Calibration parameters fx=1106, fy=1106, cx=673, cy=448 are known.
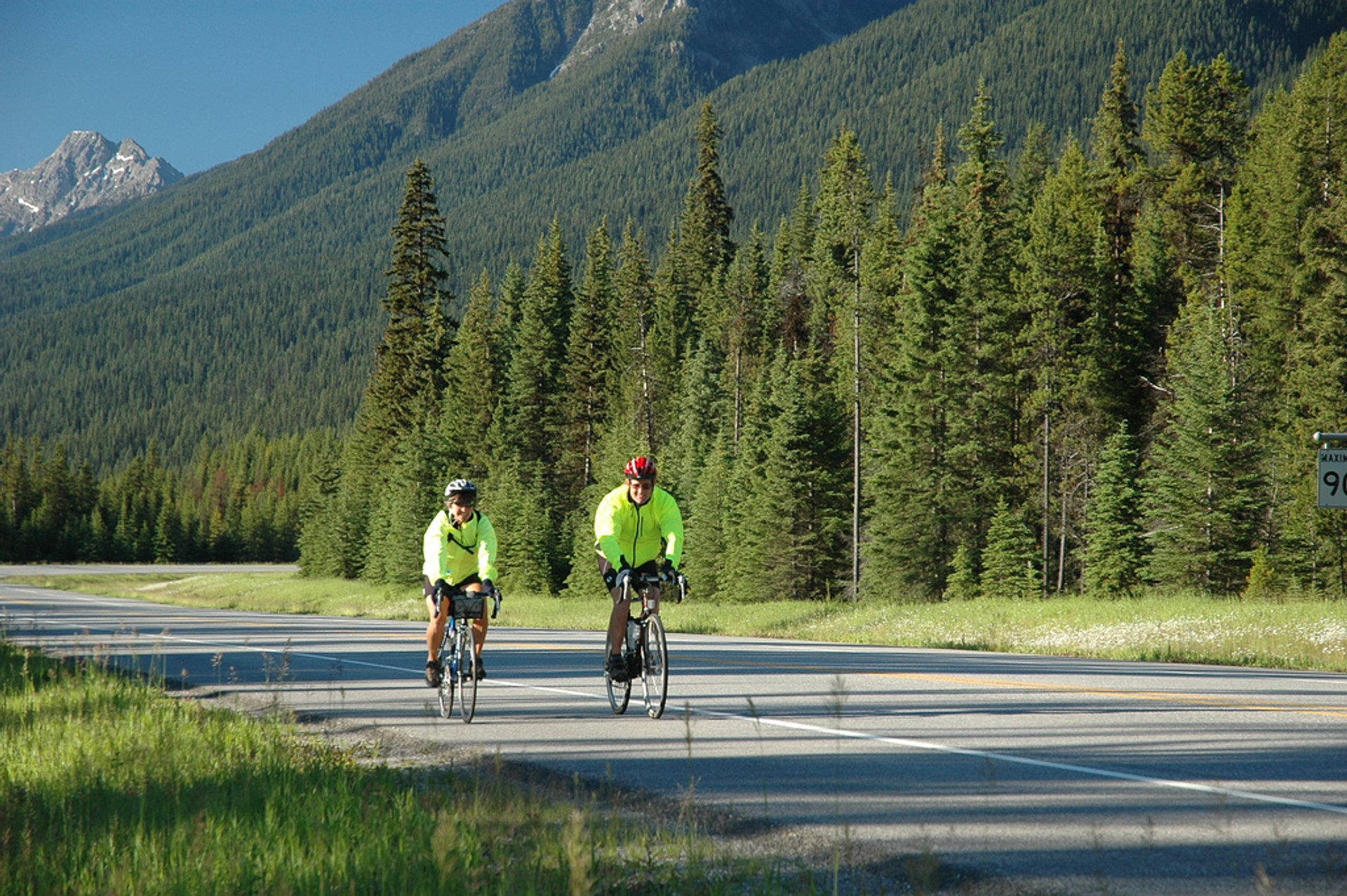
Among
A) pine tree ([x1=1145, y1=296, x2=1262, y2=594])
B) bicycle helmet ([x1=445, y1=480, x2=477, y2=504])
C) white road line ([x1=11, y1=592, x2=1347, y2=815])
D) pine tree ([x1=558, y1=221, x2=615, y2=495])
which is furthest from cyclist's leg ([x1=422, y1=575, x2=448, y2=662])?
pine tree ([x1=558, y1=221, x2=615, y2=495])

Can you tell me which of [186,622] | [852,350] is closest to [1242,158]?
[852,350]

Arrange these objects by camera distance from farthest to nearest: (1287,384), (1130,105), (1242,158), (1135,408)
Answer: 1. (1130,105)
2. (1242,158)
3. (1135,408)
4. (1287,384)

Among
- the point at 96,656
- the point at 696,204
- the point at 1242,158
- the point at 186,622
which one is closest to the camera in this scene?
the point at 96,656

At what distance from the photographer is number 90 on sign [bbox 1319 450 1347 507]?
14242mm

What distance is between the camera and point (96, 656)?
600 inches

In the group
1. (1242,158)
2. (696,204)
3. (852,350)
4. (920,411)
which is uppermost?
(696,204)

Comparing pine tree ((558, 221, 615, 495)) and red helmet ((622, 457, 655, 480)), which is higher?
pine tree ((558, 221, 615, 495))

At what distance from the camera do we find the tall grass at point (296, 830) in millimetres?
5164

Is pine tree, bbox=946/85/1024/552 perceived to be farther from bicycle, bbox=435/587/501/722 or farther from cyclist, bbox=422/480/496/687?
bicycle, bbox=435/587/501/722

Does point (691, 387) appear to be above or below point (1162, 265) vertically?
below

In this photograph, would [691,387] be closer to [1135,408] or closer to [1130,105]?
[1135,408]

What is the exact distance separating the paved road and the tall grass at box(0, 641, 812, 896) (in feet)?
3.03

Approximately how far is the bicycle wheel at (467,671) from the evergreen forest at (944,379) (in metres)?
26.5

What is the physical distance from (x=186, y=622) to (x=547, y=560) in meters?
29.3
